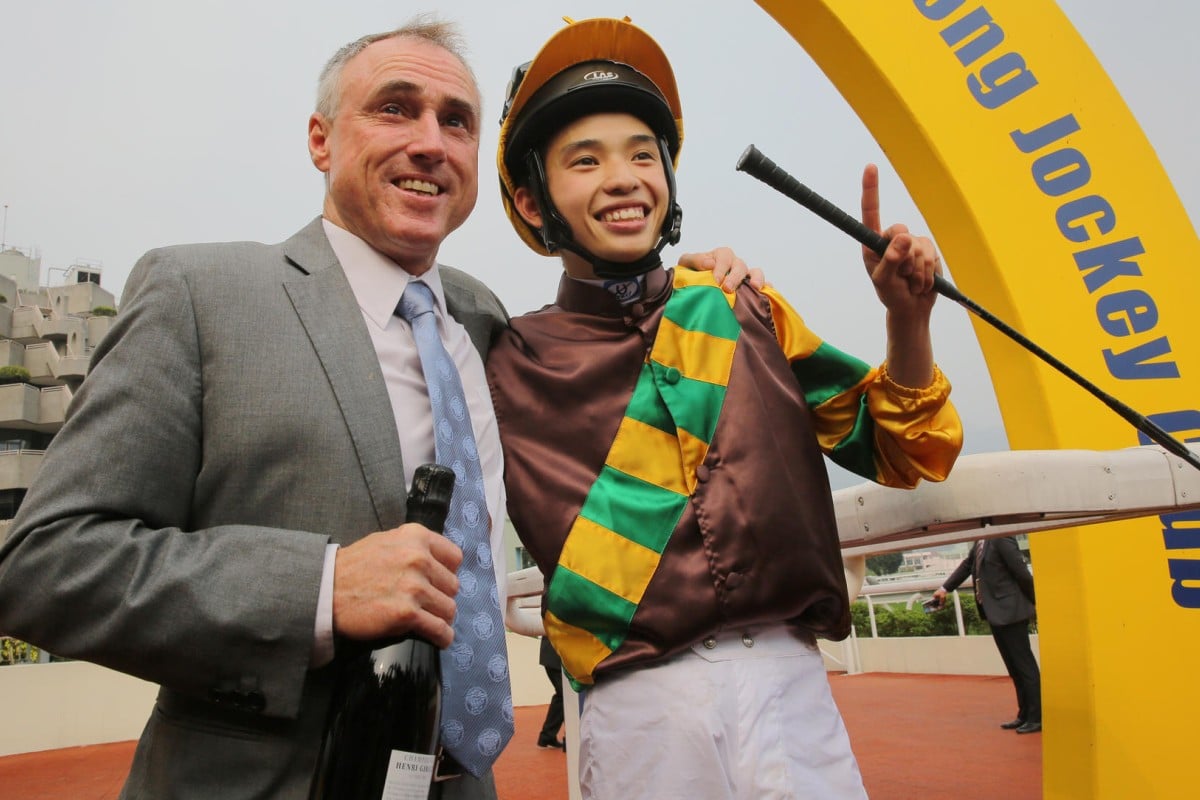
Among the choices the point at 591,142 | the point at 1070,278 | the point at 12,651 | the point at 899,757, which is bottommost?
the point at 12,651

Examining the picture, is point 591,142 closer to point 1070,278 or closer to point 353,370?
point 353,370

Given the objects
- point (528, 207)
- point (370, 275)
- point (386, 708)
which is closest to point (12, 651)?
point (528, 207)

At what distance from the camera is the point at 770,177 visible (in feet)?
5.01

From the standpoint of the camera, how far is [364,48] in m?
1.73

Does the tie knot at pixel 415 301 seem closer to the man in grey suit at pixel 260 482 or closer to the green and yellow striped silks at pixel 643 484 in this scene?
the man in grey suit at pixel 260 482

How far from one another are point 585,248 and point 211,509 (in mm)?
983

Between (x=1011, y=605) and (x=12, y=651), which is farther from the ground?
(x=1011, y=605)

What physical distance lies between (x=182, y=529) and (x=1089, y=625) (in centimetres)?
299

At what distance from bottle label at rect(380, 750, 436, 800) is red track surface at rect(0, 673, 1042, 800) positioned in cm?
467

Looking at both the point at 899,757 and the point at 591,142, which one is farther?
the point at 899,757

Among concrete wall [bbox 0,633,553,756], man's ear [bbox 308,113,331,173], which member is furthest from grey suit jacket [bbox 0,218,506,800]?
concrete wall [bbox 0,633,553,756]

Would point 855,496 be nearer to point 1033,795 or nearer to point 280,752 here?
point 280,752

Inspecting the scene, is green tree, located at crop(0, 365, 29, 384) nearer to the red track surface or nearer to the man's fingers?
the red track surface

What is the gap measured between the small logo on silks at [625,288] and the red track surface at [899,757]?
423cm
